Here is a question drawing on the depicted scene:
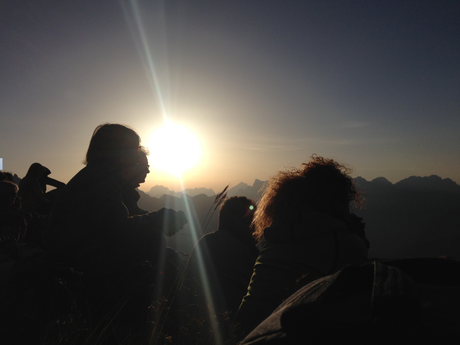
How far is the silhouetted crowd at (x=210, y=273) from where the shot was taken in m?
0.62

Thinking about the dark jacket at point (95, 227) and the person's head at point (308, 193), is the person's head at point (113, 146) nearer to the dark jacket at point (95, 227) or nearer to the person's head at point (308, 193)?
the dark jacket at point (95, 227)

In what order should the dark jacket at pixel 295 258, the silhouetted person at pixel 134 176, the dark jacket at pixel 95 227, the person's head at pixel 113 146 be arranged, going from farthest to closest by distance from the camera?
the silhouetted person at pixel 134 176 < the person's head at pixel 113 146 < the dark jacket at pixel 95 227 < the dark jacket at pixel 295 258

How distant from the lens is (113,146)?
280cm

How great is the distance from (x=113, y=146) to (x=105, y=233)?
0.97 metres

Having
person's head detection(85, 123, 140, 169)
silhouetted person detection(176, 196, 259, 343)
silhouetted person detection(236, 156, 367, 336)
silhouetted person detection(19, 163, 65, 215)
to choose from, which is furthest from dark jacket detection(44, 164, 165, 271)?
silhouetted person detection(19, 163, 65, 215)

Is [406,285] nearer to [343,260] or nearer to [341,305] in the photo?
[341,305]

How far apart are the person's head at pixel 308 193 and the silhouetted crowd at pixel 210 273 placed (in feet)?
0.04

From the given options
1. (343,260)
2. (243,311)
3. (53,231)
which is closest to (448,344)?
(343,260)

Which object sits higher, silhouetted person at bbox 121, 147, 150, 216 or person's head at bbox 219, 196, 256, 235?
silhouetted person at bbox 121, 147, 150, 216

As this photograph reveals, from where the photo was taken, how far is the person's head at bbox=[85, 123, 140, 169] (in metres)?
2.71

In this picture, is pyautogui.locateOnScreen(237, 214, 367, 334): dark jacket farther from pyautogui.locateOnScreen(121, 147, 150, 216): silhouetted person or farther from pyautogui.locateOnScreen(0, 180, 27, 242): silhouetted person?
pyautogui.locateOnScreen(0, 180, 27, 242): silhouetted person

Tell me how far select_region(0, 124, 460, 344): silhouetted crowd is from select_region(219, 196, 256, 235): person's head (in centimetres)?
3

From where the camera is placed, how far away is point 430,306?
59cm

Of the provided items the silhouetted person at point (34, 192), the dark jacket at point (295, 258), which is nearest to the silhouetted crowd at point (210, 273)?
the dark jacket at point (295, 258)
